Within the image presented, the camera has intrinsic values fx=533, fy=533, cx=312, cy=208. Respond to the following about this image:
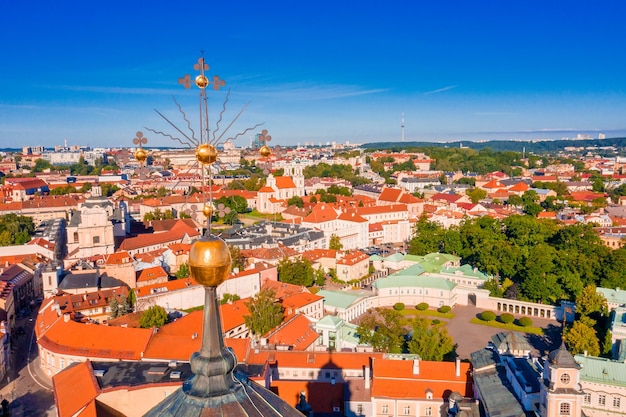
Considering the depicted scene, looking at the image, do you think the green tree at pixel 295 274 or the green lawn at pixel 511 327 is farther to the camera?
the green tree at pixel 295 274

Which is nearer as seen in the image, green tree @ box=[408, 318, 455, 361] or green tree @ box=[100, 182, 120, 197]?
green tree @ box=[408, 318, 455, 361]

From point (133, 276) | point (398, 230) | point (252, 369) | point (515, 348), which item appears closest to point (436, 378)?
point (515, 348)

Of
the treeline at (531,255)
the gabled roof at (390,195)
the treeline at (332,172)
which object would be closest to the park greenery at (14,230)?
the treeline at (531,255)

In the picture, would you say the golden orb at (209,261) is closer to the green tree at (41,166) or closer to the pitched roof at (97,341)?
the pitched roof at (97,341)

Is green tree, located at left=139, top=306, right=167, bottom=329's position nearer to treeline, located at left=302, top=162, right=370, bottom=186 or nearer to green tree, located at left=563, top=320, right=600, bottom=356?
green tree, located at left=563, top=320, right=600, bottom=356

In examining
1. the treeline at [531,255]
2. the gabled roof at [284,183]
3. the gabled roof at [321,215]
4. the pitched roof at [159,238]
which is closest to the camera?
the treeline at [531,255]

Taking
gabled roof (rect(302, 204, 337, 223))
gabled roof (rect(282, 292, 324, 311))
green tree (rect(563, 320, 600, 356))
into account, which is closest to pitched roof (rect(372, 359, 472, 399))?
green tree (rect(563, 320, 600, 356))
